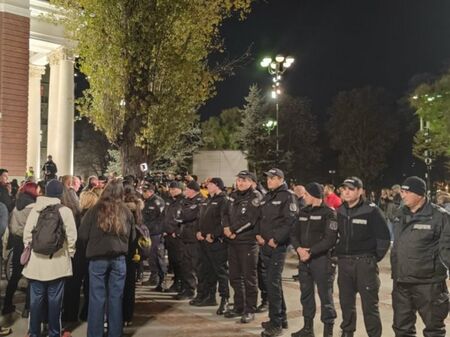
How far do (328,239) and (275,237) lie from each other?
2.93 ft

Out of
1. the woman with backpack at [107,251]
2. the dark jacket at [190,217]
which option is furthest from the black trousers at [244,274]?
the woman with backpack at [107,251]

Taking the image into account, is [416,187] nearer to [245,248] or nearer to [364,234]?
[364,234]

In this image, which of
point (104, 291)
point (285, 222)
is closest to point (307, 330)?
point (285, 222)

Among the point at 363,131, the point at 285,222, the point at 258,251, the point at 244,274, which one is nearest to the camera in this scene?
the point at 285,222

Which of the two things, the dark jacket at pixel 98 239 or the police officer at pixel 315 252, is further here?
the police officer at pixel 315 252

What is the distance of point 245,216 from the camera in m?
7.85

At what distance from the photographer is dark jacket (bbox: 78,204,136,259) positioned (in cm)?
632

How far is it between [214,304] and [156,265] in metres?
1.99

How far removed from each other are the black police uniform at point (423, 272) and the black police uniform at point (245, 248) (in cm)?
251

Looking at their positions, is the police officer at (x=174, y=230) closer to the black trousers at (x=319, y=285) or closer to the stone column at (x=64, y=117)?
the black trousers at (x=319, y=285)

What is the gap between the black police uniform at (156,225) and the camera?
1012cm

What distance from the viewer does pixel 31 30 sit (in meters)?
24.7

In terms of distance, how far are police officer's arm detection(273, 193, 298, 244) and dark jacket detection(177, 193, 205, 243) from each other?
2312mm

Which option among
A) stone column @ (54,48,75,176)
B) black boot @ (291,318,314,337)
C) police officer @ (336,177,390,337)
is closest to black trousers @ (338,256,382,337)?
police officer @ (336,177,390,337)
